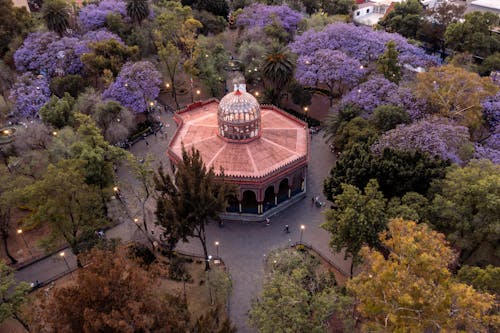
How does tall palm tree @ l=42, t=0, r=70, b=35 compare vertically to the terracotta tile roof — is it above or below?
above

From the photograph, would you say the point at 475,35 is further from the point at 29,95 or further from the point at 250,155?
the point at 29,95

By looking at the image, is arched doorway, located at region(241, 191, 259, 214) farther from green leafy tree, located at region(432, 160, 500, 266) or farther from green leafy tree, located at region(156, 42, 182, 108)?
green leafy tree, located at region(156, 42, 182, 108)

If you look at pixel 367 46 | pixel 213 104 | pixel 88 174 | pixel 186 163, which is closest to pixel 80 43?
pixel 213 104

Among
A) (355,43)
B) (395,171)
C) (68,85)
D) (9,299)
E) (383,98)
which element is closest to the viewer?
(9,299)

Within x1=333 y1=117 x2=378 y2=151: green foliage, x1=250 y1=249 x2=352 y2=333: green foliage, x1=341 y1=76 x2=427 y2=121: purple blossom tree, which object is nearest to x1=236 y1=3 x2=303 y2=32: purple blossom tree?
→ x1=341 y1=76 x2=427 y2=121: purple blossom tree

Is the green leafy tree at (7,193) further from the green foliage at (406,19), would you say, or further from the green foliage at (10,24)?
the green foliage at (406,19)

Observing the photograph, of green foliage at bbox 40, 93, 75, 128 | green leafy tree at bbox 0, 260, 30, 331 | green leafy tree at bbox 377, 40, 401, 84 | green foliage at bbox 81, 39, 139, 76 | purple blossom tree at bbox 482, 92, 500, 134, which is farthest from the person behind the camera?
green foliage at bbox 81, 39, 139, 76

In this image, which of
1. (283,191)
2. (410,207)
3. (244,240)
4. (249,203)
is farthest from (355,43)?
(244,240)

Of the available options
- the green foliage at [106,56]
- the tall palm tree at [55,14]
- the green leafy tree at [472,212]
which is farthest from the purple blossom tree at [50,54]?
the green leafy tree at [472,212]
